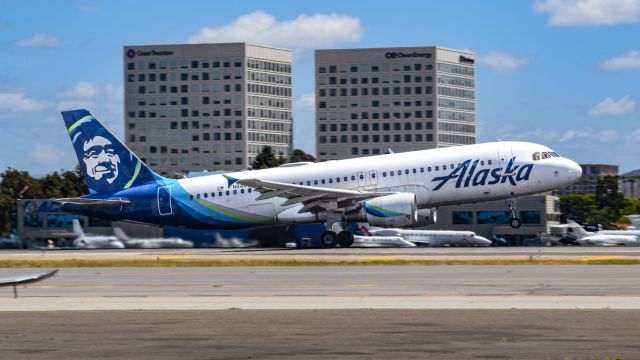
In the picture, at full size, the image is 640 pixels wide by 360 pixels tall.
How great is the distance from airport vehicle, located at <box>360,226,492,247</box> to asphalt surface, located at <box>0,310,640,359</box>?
168 feet

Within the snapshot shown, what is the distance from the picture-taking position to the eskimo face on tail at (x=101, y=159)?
2224 inches

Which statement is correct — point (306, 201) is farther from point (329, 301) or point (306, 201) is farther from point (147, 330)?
point (147, 330)

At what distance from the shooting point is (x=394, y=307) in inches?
953

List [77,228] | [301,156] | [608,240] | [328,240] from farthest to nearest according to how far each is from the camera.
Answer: [301,156] < [608,240] < [77,228] < [328,240]

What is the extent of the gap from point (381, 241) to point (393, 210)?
25.1 meters

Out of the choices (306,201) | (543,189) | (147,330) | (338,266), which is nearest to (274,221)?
(306,201)

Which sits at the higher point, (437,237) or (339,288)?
(437,237)

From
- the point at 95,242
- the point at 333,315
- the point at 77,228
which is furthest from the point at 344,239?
the point at 333,315

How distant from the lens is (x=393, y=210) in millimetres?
51625

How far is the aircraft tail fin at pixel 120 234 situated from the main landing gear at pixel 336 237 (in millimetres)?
13235

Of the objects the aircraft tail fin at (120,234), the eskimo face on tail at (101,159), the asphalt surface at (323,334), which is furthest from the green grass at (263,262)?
the aircraft tail fin at (120,234)

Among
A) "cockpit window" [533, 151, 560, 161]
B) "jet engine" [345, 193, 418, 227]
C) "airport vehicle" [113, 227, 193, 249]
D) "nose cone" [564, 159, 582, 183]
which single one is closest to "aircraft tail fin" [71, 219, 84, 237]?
"airport vehicle" [113, 227, 193, 249]

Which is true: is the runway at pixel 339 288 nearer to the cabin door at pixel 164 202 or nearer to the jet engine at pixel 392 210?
the jet engine at pixel 392 210

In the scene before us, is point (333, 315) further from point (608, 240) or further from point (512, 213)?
point (608, 240)
